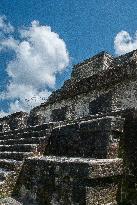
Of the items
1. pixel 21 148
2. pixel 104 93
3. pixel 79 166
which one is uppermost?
pixel 104 93

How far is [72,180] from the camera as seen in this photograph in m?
4.18

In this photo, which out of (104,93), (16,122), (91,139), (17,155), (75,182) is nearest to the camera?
(75,182)

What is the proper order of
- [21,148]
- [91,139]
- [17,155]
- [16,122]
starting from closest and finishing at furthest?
1. [91,139]
2. [17,155]
3. [21,148]
4. [16,122]

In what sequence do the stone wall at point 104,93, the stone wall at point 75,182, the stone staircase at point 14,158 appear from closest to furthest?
1. the stone wall at point 75,182
2. the stone staircase at point 14,158
3. the stone wall at point 104,93

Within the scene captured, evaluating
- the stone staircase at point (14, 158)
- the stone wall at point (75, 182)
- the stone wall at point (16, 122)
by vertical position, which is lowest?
the stone wall at point (75, 182)

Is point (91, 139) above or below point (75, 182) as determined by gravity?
above

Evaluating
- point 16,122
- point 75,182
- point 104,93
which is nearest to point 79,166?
point 75,182

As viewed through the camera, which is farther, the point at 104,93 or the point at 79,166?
the point at 104,93

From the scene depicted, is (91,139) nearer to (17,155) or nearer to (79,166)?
(79,166)

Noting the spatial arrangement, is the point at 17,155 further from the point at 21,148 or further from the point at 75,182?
the point at 75,182

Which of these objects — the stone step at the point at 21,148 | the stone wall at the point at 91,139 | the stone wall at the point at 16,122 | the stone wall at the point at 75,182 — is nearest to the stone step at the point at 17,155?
the stone step at the point at 21,148

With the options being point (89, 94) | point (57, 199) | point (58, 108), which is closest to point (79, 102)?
point (89, 94)

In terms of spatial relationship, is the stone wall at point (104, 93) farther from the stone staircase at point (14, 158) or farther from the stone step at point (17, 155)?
the stone step at point (17, 155)

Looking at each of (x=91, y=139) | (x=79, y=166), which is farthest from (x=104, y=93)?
(x=79, y=166)
